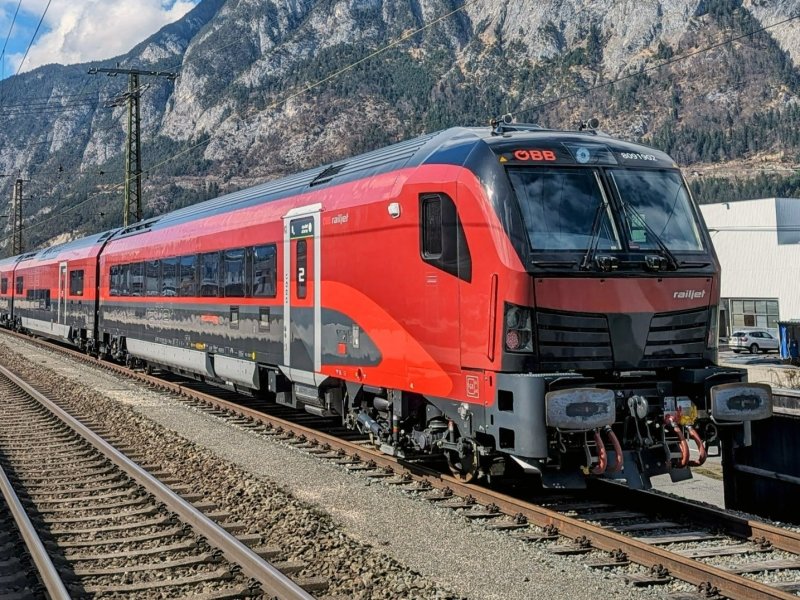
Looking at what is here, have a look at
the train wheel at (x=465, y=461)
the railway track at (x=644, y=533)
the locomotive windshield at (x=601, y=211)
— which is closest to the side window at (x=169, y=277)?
the railway track at (x=644, y=533)

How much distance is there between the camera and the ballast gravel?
19.8 ft

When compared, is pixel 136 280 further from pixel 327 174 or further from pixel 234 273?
pixel 327 174

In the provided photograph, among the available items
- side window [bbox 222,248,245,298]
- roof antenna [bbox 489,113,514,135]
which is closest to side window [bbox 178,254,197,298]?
side window [bbox 222,248,245,298]

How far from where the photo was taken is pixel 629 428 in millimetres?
7664

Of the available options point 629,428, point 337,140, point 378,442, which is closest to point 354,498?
point 378,442

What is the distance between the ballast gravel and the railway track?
0.26 m

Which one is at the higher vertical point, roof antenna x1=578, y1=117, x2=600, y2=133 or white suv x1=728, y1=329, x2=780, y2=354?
roof antenna x1=578, y1=117, x2=600, y2=133

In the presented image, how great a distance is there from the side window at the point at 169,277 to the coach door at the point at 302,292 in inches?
226

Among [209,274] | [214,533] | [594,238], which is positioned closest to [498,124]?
[594,238]

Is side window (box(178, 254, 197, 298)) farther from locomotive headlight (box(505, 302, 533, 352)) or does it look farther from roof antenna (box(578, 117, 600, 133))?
locomotive headlight (box(505, 302, 533, 352))

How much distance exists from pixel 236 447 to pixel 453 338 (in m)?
5.00

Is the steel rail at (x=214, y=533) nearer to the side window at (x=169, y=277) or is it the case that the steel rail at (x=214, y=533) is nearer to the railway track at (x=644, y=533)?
the railway track at (x=644, y=533)

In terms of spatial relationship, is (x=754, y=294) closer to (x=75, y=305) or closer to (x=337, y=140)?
(x=75, y=305)

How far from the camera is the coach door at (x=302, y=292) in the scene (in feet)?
35.3
